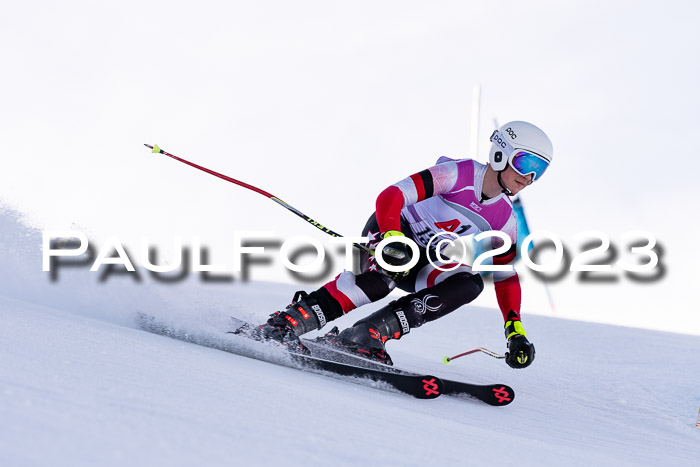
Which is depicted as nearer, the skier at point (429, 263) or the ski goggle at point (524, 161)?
the skier at point (429, 263)

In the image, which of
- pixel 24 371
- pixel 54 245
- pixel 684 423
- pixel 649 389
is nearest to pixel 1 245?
pixel 54 245

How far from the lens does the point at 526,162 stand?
→ 372 cm

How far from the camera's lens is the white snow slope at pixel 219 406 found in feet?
3.99

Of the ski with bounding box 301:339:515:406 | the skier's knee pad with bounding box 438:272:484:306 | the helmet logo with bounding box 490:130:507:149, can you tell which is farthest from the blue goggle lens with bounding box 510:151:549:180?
the ski with bounding box 301:339:515:406

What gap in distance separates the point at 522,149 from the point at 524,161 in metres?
0.07

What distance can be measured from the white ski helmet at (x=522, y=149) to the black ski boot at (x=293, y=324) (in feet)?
4.24

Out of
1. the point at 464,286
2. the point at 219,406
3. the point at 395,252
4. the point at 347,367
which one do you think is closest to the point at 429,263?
the point at 464,286

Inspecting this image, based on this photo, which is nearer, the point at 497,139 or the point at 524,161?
the point at 524,161

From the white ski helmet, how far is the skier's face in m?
0.03

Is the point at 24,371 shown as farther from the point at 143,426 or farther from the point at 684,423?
the point at 684,423

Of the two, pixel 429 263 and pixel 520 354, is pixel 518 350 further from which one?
pixel 429 263

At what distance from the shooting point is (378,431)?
1.73 meters

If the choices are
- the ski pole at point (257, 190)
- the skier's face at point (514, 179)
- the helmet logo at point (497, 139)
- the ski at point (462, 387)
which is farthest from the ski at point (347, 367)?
the helmet logo at point (497, 139)

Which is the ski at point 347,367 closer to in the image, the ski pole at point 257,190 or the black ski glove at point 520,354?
the black ski glove at point 520,354
